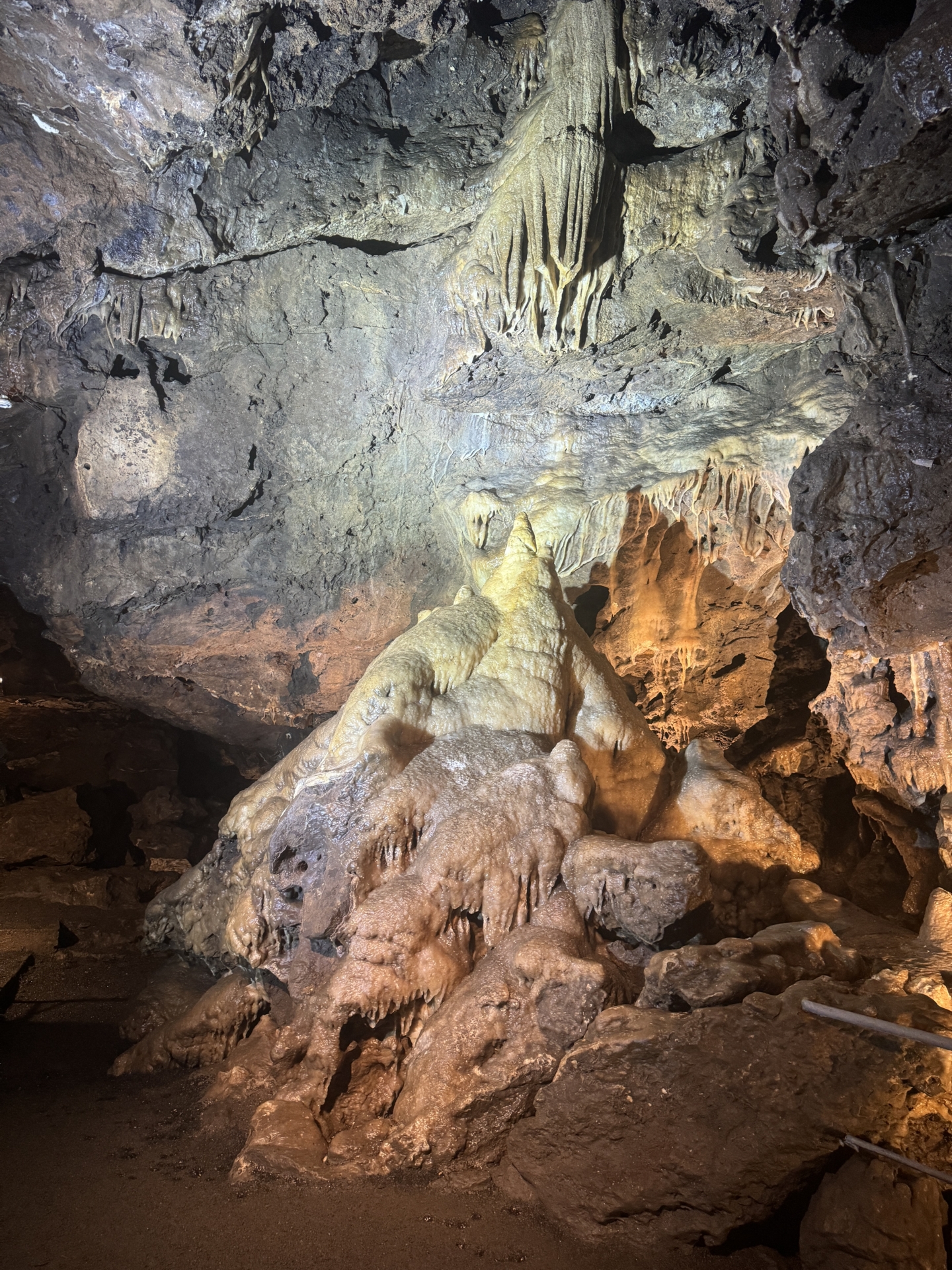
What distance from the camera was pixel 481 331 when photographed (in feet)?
16.5

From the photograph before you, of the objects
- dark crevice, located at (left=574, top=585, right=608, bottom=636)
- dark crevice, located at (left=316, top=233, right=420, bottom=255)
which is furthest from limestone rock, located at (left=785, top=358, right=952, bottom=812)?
dark crevice, located at (left=316, top=233, right=420, bottom=255)

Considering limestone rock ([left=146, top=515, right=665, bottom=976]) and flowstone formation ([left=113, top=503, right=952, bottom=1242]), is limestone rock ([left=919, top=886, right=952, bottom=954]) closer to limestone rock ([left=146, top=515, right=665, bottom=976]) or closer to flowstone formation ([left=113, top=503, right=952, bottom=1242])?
flowstone formation ([left=113, top=503, right=952, bottom=1242])

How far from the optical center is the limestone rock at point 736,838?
4.59 metres

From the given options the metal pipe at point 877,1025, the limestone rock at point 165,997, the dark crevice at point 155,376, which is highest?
the dark crevice at point 155,376

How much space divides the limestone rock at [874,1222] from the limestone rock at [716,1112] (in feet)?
0.32

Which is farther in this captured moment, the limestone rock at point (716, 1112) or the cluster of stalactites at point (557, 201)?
the cluster of stalactites at point (557, 201)

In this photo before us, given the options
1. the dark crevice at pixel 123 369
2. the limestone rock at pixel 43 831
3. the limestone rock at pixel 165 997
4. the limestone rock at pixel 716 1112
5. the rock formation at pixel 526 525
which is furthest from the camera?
the limestone rock at pixel 43 831

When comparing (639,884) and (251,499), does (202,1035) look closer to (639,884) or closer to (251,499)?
(639,884)

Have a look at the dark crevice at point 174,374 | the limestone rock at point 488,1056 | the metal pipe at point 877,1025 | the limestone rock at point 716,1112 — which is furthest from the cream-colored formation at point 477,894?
the dark crevice at point 174,374

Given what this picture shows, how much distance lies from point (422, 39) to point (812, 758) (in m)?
7.49

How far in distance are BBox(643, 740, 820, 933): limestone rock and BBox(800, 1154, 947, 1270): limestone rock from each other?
1770mm

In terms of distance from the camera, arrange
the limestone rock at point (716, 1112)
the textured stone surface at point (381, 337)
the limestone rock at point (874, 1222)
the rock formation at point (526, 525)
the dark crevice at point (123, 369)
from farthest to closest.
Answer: the dark crevice at point (123, 369) < the textured stone surface at point (381, 337) < the rock formation at point (526, 525) < the limestone rock at point (716, 1112) < the limestone rock at point (874, 1222)

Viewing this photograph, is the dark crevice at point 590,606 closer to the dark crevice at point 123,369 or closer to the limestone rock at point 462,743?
the limestone rock at point 462,743

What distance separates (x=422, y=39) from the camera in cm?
431
